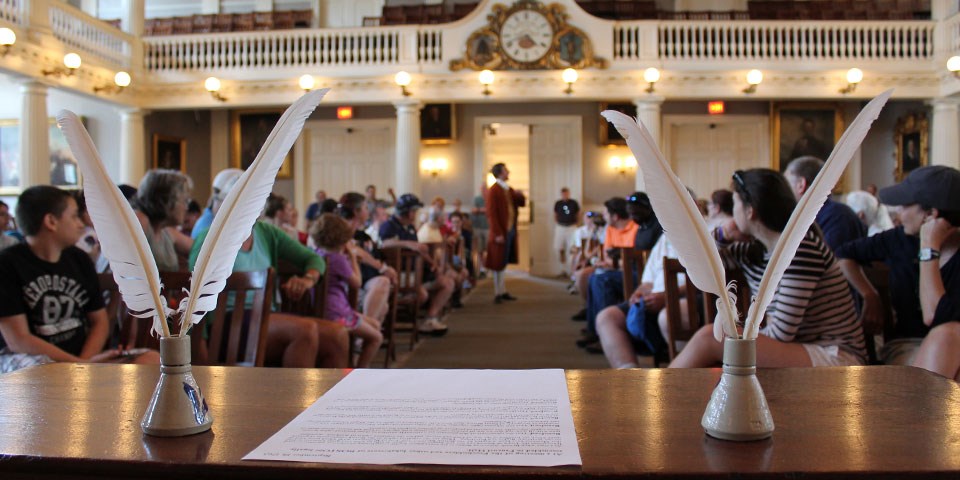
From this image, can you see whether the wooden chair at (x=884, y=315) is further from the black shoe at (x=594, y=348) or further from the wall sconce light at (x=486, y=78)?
the wall sconce light at (x=486, y=78)

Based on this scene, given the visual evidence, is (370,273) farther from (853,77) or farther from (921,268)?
(853,77)

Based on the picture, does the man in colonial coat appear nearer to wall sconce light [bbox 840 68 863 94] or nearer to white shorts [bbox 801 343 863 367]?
wall sconce light [bbox 840 68 863 94]

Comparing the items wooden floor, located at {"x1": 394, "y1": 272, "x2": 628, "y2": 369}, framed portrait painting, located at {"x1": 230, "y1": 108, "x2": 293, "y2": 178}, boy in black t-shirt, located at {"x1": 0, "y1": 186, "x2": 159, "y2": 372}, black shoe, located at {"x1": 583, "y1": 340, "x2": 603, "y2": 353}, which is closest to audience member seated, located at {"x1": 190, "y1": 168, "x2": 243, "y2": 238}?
boy in black t-shirt, located at {"x1": 0, "y1": 186, "x2": 159, "y2": 372}

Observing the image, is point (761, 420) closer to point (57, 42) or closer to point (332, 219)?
point (332, 219)

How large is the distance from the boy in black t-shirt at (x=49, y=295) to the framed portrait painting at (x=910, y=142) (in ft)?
45.7

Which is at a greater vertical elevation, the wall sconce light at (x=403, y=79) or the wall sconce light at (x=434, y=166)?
the wall sconce light at (x=403, y=79)

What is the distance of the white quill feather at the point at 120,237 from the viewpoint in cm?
121

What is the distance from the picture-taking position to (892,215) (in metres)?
11.2

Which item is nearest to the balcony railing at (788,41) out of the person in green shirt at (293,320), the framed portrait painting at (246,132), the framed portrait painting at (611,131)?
the framed portrait painting at (611,131)

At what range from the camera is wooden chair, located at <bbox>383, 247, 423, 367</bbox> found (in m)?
5.60

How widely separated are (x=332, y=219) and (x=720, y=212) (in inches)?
106

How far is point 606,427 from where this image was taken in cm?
119

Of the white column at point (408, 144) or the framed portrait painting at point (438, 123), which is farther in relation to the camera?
the framed portrait painting at point (438, 123)

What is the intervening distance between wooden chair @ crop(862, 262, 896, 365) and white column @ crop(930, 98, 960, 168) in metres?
10.6
